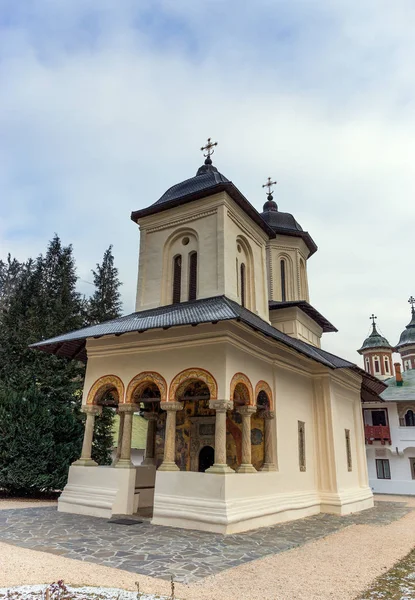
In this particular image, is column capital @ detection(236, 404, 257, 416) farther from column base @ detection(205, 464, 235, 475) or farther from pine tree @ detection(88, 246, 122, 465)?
pine tree @ detection(88, 246, 122, 465)

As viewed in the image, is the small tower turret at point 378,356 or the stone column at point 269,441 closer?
the stone column at point 269,441

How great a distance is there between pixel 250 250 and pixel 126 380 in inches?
235

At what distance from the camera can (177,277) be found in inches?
539

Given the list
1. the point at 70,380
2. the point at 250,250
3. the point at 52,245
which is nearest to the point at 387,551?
the point at 250,250

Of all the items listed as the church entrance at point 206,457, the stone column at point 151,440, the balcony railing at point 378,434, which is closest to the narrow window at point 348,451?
the church entrance at point 206,457

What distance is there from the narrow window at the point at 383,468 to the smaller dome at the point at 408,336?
1488cm

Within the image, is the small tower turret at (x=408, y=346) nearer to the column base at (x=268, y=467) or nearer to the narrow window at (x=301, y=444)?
the narrow window at (x=301, y=444)

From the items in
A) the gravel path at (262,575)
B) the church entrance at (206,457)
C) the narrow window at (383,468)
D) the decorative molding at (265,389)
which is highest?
the decorative molding at (265,389)

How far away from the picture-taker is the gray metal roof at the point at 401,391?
24.3 metres

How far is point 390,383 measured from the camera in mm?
27141

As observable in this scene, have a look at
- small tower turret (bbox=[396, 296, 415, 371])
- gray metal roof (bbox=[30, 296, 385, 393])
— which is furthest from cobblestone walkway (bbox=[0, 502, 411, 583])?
small tower turret (bbox=[396, 296, 415, 371])

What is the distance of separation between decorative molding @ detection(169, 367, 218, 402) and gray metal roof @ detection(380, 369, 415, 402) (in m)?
17.9

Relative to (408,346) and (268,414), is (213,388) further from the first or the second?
(408,346)

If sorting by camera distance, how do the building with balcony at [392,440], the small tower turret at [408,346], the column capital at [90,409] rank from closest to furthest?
the column capital at [90,409], the building with balcony at [392,440], the small tower turret at [408,346]
